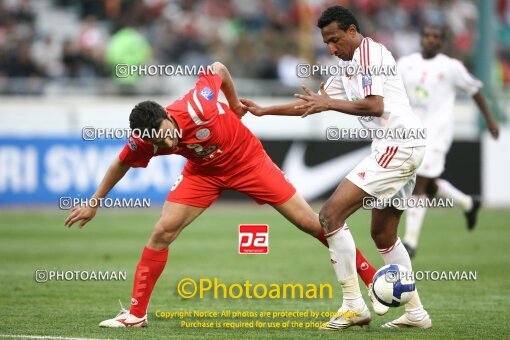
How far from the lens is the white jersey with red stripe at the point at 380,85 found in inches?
307

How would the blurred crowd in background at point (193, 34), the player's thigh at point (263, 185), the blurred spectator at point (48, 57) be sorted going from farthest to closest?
the blurred crowd in background at point (193, 34), the blurred spectator at point (48, 57), the player's thigh at point (263, 185)

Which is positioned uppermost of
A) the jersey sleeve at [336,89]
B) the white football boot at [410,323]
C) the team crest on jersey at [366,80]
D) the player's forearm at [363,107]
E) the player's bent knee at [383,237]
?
the jersey sleeve at [336,89]

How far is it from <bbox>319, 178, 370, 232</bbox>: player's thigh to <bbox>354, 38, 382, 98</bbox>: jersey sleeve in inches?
31.7

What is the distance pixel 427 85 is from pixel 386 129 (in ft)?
17.2

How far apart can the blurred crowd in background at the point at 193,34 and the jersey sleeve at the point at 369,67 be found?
1445 cm

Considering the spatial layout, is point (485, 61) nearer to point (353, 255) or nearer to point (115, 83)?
point (115, 83)

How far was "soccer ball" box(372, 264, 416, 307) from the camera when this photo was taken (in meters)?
7.99

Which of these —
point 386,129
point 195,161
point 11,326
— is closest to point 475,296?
point 386,129

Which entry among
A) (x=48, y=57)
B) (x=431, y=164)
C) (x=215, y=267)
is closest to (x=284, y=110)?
(x=215, y=267)

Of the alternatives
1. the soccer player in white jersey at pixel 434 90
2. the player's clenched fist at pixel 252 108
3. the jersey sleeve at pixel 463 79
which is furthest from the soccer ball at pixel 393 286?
the jersey sleeve at pixel 463 79

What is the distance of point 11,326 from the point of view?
8172 mm

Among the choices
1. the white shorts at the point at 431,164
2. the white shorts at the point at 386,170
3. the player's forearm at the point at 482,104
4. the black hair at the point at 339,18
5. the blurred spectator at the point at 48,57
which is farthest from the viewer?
the blurred spectator at the point at 48,57

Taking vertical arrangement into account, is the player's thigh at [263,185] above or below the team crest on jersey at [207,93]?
below

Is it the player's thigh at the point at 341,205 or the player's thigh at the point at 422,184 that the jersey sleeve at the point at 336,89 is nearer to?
the player's thigh at the point at 341,205
